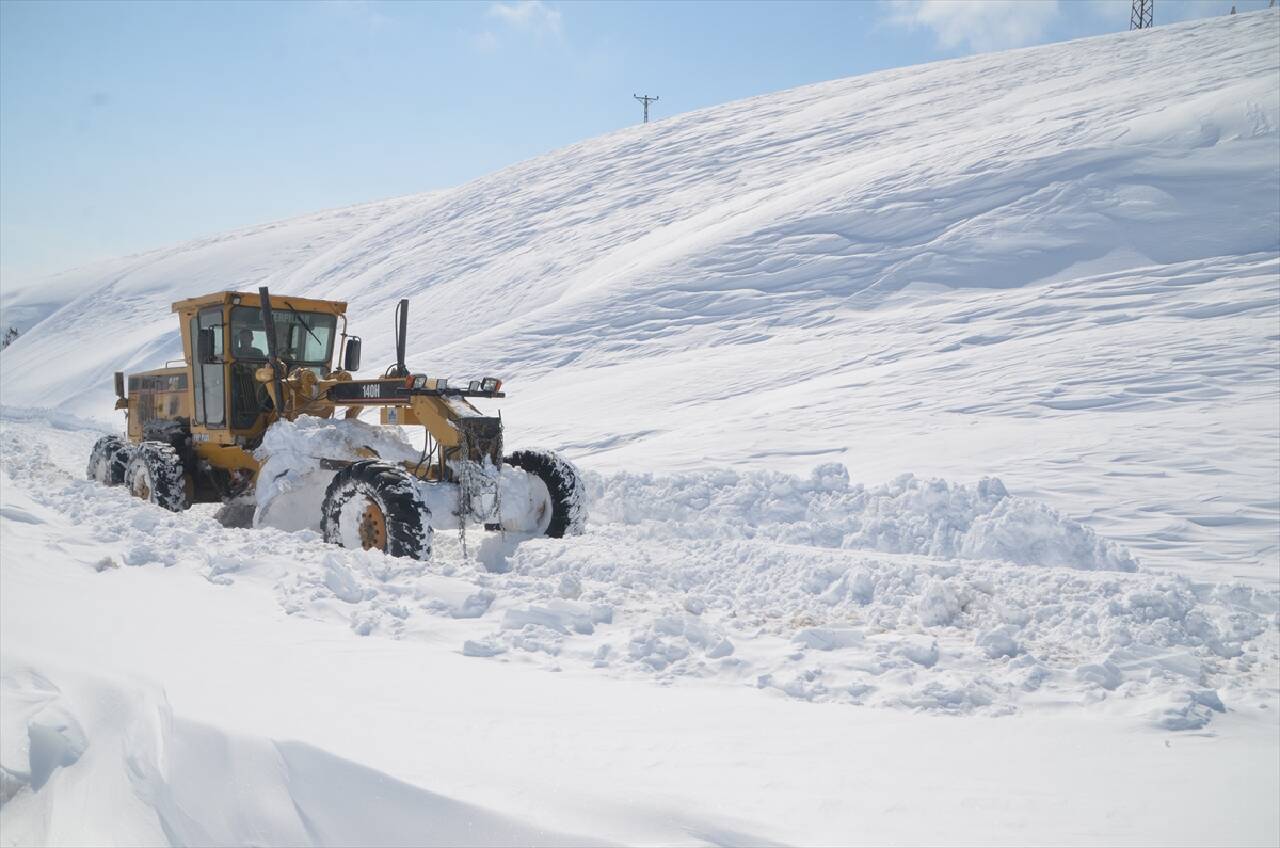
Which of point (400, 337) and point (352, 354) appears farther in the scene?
point (352, 354)

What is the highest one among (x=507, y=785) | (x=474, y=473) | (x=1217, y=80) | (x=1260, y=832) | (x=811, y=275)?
(x=1217, y=80)

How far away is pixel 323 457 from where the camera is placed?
828 centimetres

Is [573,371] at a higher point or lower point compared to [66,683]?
higher

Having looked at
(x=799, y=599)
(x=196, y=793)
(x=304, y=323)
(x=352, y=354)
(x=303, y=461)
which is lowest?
(x=799, y=599)

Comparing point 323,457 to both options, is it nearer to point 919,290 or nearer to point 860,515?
point 860,515

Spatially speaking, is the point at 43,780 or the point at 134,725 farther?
the point at 134,725

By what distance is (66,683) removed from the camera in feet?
11.0

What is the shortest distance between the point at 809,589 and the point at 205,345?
6945 millimetres

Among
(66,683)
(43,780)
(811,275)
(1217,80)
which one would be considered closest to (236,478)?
(66,683)

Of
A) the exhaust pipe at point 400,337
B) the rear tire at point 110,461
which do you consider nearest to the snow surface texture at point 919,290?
the exhaust pipe at point 400,337

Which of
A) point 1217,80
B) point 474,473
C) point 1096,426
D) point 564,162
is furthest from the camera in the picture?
point 564,162

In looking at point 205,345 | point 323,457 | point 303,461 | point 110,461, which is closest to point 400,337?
point 323,457

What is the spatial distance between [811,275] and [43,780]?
18.6m

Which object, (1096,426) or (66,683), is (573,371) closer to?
(1096,426)
